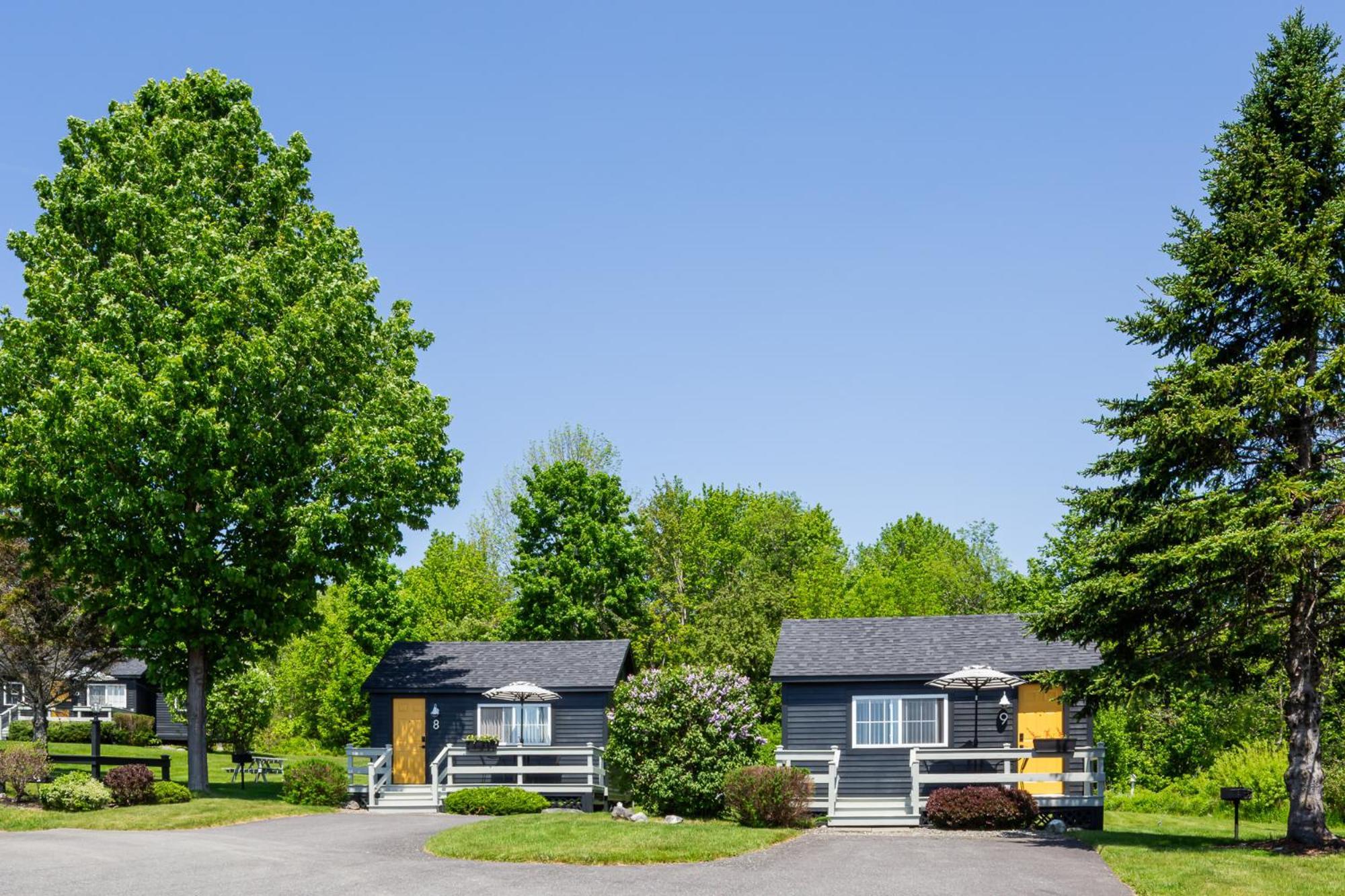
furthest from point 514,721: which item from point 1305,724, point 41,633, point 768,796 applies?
point 1305,724

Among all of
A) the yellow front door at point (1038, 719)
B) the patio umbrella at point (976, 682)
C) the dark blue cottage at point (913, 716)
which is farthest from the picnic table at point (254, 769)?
the yellow front door at point (1038, 719)

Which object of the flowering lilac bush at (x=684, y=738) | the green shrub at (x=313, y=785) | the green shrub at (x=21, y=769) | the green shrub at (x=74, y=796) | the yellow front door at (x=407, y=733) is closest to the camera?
the green shrub at (x=74, y=796)

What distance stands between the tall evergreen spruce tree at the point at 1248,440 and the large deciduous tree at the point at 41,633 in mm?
28475

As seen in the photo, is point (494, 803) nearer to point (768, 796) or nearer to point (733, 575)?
point (768, 796)

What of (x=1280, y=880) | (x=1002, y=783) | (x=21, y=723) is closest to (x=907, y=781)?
(x=1002, y=783)

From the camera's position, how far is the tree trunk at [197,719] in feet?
104

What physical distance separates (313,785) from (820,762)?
12.9 m

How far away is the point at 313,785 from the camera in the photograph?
31031 mm

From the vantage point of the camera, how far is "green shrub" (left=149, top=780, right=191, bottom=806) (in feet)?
94.6

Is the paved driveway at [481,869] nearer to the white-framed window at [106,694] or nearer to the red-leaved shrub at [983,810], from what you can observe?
the red-leaved shrub at [983,810]

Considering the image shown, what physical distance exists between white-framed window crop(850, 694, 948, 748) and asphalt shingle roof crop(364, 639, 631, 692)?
724 centimetres

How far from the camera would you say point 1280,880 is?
17.1 metres

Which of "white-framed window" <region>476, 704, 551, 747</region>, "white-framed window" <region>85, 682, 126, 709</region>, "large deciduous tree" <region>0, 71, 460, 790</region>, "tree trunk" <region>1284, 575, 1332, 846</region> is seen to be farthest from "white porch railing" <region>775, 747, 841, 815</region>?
"white-framed window" <region>85, 682, 126, 709</region>

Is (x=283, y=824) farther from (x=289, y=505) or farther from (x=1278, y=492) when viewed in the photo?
(x=1278, y=492)
